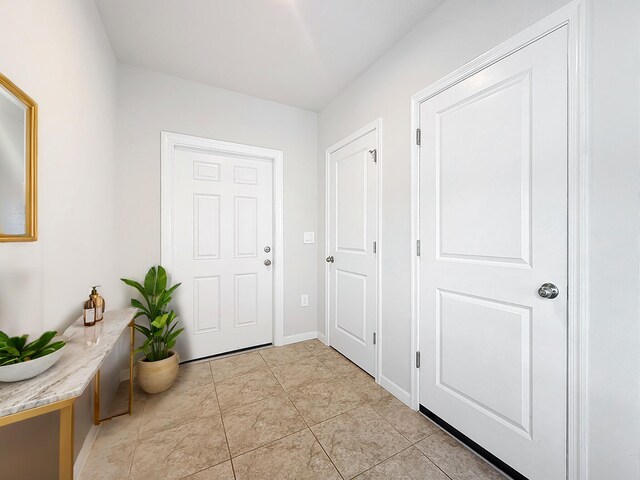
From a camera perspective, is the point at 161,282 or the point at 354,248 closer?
the point at 161,282

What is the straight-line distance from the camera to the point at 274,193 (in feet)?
8.77

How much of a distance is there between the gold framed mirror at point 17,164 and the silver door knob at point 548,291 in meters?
1.95

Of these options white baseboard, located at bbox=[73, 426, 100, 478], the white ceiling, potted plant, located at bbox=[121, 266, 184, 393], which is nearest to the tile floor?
white baseboard, located at bbox=[73, 426, 100, 478]

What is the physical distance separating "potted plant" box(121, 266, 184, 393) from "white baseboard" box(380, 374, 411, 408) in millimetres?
1550

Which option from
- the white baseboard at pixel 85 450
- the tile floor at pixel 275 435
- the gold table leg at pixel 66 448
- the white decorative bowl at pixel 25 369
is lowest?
the tile floor at pixel 275 435

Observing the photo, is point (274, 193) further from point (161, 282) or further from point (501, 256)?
point (501, 256)

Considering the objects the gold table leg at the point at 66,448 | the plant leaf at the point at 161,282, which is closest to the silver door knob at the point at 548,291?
the gold table leg at the point at 66,448

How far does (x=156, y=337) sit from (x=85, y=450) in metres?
0.67

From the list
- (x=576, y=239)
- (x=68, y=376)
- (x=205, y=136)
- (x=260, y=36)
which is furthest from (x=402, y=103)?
(x=68, y=376)

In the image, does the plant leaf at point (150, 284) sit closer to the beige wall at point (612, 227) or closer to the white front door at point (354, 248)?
the white front door at point (354, 248)

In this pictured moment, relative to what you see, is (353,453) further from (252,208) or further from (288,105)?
(288,105)

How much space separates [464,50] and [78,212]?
2239 millimetres

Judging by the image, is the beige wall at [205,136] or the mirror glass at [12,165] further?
the beige wall at [205,136]

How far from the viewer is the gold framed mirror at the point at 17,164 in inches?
31.7
